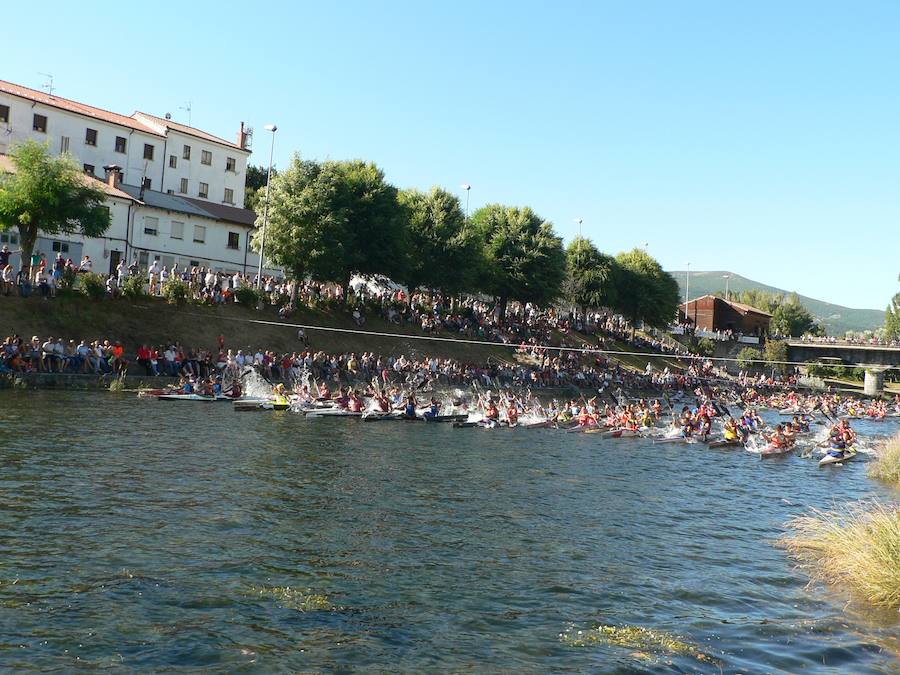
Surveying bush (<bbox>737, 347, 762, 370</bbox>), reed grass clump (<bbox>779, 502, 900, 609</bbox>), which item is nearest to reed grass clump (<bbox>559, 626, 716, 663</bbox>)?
reed grass clump (<bbox>779, 502, 900, 609</bbox>)

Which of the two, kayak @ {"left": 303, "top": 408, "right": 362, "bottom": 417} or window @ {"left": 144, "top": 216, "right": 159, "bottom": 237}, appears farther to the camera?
window @ {"left": 144, "top": 216, "right": 159, "bottom": 237}

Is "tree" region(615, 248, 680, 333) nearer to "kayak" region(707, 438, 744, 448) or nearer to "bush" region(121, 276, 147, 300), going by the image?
"kayak" region(707, 438, 744, 448)

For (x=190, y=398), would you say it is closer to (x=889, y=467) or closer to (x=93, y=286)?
(x=93, y=286)

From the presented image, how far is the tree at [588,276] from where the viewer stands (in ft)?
287

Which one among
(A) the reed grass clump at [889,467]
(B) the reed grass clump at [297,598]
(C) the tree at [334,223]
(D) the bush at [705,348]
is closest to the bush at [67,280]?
(C) the tree at [334,223]

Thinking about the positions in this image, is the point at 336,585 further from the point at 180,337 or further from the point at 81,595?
the point at 180,337

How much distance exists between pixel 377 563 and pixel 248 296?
37158 millimetres

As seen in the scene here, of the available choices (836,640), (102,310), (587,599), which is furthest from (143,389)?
(836,640)

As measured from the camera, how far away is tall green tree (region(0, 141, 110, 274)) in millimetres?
39812

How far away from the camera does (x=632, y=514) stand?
20.6m

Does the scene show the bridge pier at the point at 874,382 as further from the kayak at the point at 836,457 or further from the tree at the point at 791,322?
the kayak at the point at 836,457

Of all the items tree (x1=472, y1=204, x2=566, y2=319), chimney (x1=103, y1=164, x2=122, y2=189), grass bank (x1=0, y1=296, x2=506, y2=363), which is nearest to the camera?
grass bank (x1=0, y1=296, x2=506, y2=363)

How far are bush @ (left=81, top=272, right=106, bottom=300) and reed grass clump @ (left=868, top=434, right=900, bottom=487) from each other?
121 ft

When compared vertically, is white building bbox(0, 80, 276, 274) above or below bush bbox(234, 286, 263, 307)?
above
